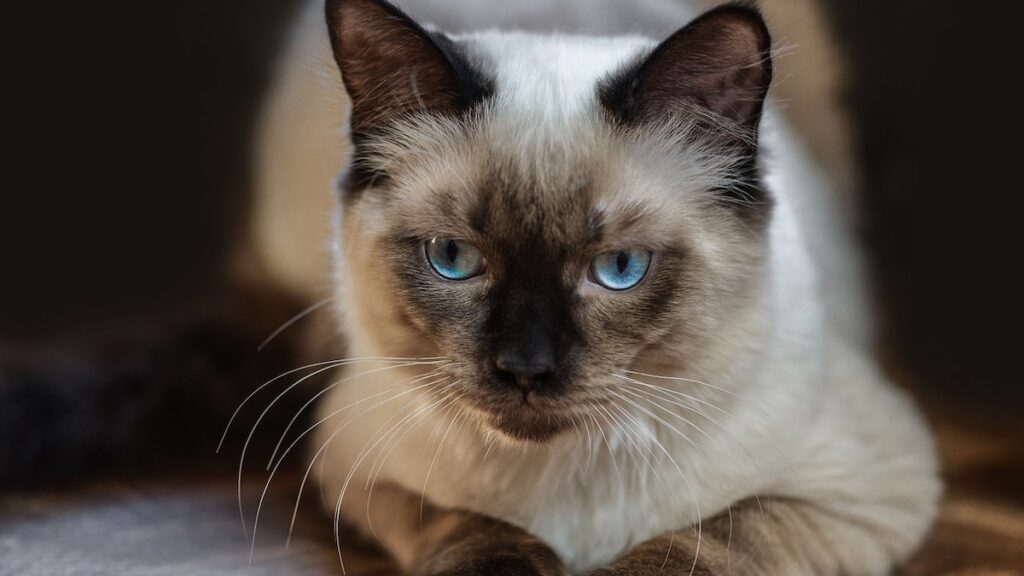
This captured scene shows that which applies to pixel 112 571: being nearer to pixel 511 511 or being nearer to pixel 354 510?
pixel 354 510

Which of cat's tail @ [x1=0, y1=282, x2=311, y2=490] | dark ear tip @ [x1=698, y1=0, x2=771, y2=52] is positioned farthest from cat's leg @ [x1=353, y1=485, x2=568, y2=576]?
dark ear tip @ [x1=698, y1=0, x2=771, y2=52]

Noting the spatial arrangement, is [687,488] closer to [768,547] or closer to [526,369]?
[768,547]

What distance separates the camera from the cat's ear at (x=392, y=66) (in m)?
1.33

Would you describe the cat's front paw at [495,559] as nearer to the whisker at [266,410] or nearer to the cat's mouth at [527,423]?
the cat's mouth at [527,423]

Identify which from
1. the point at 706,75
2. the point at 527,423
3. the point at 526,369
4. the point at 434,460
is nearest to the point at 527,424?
the point at 527,423

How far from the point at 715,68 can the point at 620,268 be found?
29 centimetres

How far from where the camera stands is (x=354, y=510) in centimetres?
170

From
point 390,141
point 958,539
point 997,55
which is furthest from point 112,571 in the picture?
point 997,55

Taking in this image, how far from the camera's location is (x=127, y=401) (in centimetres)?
196

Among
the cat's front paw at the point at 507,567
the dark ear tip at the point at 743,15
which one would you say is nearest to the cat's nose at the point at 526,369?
the cat's front paw at the point at 507,567

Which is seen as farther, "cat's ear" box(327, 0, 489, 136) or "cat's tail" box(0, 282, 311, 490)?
"cat's tail" box(0, 282, 311, 490)

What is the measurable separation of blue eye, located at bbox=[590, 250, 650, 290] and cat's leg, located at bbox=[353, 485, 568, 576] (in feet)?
1.25

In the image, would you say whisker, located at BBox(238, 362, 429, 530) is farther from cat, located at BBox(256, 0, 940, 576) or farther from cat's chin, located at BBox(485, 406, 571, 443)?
cat's chin, located at BBox(485, 406, 571, 443)

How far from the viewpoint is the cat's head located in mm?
A: 1295
